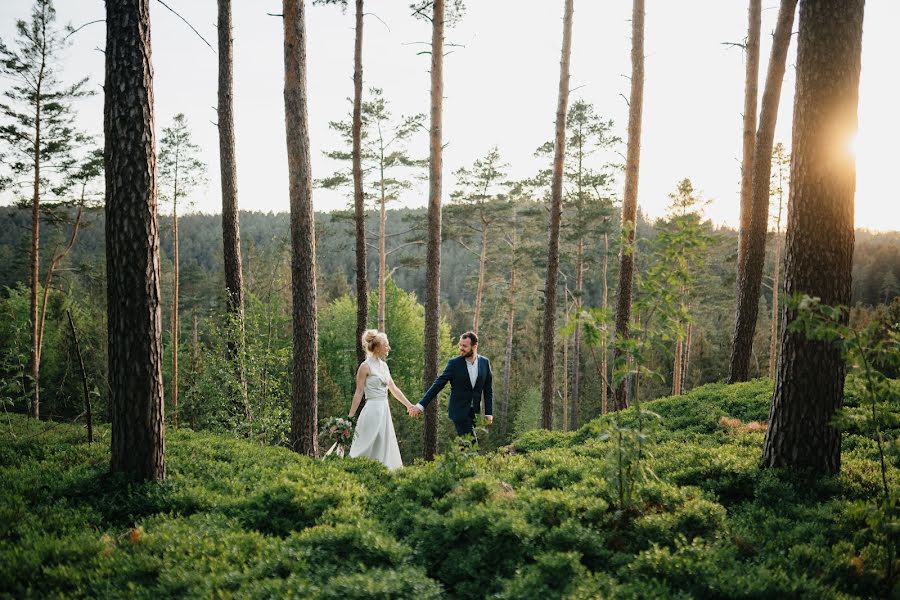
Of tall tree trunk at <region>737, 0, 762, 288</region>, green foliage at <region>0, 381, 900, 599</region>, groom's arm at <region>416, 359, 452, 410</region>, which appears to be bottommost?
green foliage at <region>0, 381, 900, 599</region>

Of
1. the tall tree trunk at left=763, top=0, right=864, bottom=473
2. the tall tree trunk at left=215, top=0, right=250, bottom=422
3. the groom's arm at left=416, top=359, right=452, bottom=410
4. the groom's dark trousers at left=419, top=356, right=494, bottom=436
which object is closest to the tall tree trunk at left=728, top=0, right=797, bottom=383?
the tall tree trunk at left=763, top=0, right=864, bottom=473

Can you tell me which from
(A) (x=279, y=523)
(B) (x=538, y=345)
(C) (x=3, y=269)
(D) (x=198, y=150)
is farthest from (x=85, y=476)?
(C) (x=3, y=269)

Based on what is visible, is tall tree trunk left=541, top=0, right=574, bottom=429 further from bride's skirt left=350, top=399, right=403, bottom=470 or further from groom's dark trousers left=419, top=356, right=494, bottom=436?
bride's skirt left=350, top=399, right=403, bottom=470

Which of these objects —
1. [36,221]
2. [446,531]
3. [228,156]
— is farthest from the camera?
[36,221]

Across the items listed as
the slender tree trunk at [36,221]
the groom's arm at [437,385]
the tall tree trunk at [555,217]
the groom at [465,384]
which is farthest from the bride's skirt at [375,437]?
the slender tree trunk at [36,221]

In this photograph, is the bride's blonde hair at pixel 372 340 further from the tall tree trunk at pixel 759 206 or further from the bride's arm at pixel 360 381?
the tall tree trunk at pixel 759 206

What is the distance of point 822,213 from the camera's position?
5.00 meters

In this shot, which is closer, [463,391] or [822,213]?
[822,213]

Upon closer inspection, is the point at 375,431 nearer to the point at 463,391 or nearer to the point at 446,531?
the point at 463,391

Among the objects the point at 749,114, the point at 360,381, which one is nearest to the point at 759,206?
the point at 749,114

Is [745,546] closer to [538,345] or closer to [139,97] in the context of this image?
[139,97]

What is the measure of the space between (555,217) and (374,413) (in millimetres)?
8190

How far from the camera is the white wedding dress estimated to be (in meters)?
7.65

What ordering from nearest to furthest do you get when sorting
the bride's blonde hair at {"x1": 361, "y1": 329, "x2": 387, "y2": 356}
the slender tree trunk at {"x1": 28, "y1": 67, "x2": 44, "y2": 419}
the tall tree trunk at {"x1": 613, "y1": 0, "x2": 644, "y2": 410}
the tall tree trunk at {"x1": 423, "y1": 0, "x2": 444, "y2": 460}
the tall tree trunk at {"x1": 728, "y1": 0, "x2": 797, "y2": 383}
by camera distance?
1. the bride's blonde hair at {"x1": 361, "y1": 329, "x2": 387, "y2": 356}
2. the tall tree trunk at {"x1": 728, "y1": 0, "x2": 797, "y2": 383}
3. the tall tree trunk at {"x1": 613, "y1": 0, "x2": 644, "y2": 410}
4. the tall tree trunk at {"x1": 423, "y1": 0, "x2": 444, "y2": 460}
5. the slender tree trunk at {"x1": 28, "y1": 67, "x2": 44, "y2": 419}
